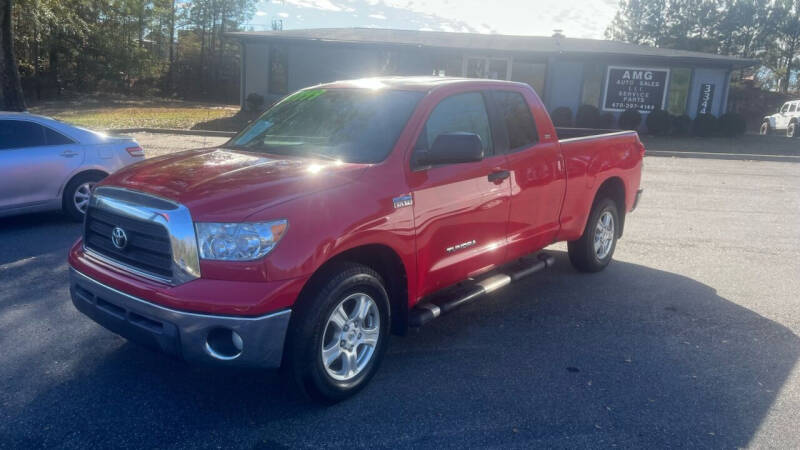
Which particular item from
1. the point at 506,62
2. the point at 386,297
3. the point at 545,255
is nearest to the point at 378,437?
the point at 386,297

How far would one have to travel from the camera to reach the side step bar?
4.47m

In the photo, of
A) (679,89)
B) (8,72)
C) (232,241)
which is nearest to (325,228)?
(232,241)

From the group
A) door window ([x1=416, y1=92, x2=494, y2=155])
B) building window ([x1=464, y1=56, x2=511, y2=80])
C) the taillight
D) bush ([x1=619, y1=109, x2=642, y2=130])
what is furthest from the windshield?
building window ([x1=464, y1=56, x2=511, y2=80])

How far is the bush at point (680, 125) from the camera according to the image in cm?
2484

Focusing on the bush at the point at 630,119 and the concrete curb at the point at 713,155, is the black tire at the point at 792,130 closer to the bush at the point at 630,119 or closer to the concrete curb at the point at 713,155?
the bush at the point at 630,119

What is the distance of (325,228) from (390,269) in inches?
30.0

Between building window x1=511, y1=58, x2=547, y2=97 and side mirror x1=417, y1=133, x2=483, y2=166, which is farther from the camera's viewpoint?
building window x1=511, y1=58, x2=547, y2=97

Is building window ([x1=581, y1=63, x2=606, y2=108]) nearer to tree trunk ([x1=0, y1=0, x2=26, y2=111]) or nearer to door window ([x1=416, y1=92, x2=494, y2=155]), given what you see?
tree trunk ([x1=0, y1=0, x2=26, y2=111])

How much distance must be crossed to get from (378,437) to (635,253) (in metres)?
5.30

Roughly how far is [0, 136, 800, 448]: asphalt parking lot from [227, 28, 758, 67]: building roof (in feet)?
65.1

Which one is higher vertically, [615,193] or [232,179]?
[232,179]

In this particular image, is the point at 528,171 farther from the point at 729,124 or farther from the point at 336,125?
the point at 729,124

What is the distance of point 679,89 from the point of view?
26172 millimetres

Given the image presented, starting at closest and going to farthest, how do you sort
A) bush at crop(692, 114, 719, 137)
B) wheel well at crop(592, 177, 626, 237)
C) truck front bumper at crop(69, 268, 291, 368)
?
1. truck front bumper at crop(69, 268, 291, 368)
2. wheel well at crop(592, 177, 626, 237)
3. bush at crop(692, 114, 719, 137)
